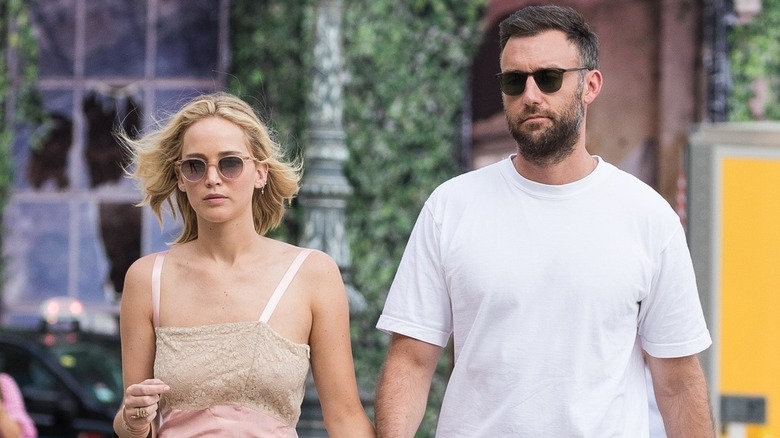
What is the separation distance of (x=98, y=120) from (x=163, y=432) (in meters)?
7.30

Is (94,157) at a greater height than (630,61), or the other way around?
(630,61)

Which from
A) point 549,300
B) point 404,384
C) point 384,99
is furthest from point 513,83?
point 384,99

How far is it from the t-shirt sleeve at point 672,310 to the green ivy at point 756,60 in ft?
21.5

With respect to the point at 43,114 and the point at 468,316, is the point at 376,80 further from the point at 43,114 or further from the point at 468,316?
the point at 468,316

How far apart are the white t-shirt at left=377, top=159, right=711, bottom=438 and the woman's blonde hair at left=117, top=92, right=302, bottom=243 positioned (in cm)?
40

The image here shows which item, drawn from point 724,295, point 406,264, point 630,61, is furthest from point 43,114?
point 406,264

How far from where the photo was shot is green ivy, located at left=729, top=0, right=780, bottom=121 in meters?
9.78

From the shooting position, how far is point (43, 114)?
10.4 meters

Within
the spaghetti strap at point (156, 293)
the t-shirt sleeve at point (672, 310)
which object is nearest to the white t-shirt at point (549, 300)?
the t-shirt sleeve at point (672, 310)

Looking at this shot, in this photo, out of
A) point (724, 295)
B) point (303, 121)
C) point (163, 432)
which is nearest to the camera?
point (163, 432)

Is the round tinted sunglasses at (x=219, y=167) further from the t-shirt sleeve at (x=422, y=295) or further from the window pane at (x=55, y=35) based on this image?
the window pane at (x=55, y=35)

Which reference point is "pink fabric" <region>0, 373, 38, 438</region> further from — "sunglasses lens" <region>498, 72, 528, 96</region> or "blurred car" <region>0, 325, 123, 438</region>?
"sunglasses lens" <region>498, 72, 528, 96</region>

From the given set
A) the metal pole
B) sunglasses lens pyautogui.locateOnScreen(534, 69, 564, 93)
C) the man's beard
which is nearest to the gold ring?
the man's beard

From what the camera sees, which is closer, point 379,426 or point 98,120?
point 379,426
